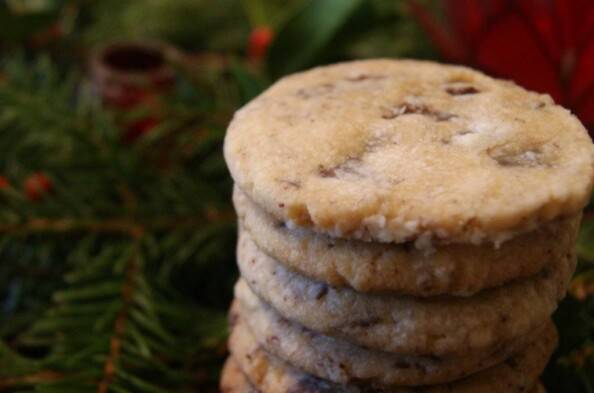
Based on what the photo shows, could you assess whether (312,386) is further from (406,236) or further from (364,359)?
(406,236)

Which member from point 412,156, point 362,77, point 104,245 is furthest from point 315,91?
point 104,245

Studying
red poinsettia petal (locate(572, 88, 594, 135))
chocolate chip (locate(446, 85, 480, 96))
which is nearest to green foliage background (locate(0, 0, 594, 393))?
red poinsettia petal (locate(572, 88, 594, 135))

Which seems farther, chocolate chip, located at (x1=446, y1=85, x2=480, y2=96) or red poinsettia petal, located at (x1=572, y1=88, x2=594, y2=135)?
red poinsettia petal, located at (x1=572, y1=88, x2=594, y2=135)

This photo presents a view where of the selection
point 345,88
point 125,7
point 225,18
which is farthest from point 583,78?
point 125,7

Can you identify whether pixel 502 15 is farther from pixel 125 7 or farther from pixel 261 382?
pixel 125 7

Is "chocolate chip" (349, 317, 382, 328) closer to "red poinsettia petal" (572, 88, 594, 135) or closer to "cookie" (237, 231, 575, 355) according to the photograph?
"cookie" (237, 231, 575, 355)

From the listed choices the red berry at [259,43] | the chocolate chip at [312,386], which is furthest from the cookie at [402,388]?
the red berry at [259,43]

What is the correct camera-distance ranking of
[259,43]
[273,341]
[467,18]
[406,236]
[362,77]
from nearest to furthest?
1. [406,236]
2. [273,341]
3. [362,77]
4. [467,18]
5. [259,43]
